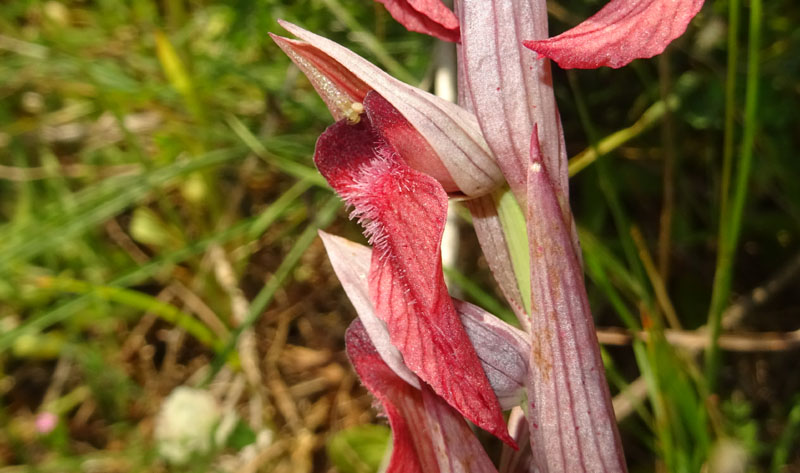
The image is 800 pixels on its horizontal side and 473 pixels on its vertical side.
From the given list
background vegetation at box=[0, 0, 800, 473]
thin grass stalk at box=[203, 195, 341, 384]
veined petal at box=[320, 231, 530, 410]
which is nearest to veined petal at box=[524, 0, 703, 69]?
veined petal at box=[320, 231, 530, 410]

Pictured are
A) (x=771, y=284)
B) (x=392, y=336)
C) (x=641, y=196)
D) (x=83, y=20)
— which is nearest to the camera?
(x=392, y=336)

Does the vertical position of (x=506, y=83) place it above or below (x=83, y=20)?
below

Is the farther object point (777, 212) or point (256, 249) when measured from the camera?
point (256, 249)

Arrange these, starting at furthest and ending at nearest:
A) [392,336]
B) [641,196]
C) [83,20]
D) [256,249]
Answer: [83,20] < [256,249] < [641,196] < [392,336]

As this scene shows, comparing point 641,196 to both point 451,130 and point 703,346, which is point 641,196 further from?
point 451,130

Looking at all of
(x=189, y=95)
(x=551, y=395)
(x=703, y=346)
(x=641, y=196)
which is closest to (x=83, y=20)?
(x=189, y=95)

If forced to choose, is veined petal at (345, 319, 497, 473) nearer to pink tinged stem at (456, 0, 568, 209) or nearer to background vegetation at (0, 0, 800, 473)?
pink tinged stem at (456, 0, 568, 209)
